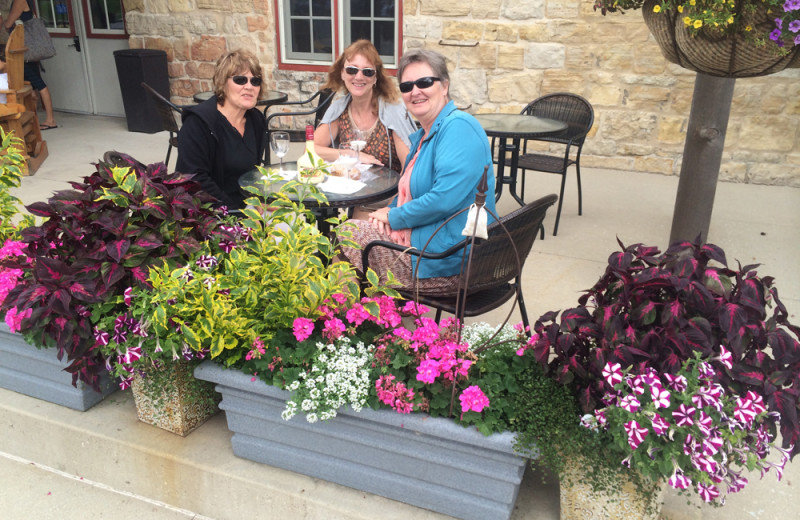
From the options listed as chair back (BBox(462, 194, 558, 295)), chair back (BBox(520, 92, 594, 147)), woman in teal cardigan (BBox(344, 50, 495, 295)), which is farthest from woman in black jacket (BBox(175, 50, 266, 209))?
chair back (BBox(520, 92, 594, 147))

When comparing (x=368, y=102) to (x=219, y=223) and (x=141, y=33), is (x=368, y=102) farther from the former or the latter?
(x=141, y=33)

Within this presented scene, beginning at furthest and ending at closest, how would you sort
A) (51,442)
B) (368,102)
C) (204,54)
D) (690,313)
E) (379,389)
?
(204,54) → (368,102) → (51,442) → (379,389) → (690,313)

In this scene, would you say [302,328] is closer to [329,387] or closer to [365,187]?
[329,387]

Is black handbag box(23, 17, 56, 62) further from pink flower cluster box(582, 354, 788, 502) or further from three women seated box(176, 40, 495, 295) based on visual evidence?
pink flower cluster box(582, 354, 788, 502)

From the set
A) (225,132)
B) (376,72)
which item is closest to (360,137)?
(376,72)

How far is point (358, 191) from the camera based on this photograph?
9.17ft

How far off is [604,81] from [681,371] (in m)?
4.62

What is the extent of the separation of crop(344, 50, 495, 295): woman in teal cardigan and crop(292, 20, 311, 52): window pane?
466cm

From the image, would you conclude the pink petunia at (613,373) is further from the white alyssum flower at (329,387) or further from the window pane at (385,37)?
the window pane at (385,37)

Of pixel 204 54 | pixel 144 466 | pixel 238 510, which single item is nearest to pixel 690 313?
pixel 238 510

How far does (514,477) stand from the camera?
1762 mm

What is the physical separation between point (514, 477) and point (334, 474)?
0.58 m

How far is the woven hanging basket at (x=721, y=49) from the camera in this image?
1.86m

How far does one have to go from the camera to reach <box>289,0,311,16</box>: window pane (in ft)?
22.1
